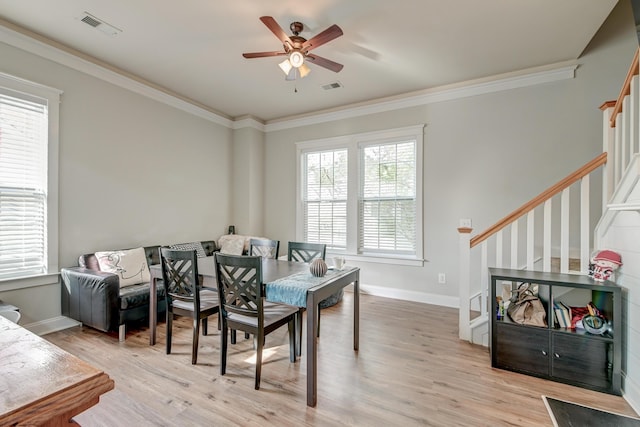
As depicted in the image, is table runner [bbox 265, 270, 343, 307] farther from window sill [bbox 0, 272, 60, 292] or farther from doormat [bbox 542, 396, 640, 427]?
window sill [bbox 0, 272, 60, 292]

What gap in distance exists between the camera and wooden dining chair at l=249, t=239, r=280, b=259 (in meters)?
3.56

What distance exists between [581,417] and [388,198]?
10.2 feet

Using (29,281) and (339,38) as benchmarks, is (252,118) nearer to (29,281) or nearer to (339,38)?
(339,38)

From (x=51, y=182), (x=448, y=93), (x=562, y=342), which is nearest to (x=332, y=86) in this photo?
(x=448, y=93)

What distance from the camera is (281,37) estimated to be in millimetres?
2557

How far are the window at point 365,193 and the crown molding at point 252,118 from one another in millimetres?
415

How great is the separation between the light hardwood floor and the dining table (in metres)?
0.22

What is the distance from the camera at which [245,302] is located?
222cm

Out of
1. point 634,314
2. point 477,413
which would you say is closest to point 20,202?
point 477,413

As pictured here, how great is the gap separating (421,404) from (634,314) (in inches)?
62.7

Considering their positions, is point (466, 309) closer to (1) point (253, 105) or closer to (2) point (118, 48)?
(1) point (253, 105)

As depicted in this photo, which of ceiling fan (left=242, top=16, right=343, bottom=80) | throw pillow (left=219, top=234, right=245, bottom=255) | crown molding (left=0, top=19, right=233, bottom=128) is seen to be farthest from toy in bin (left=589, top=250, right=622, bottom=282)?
crown molding (left=0, top=19, right=233, bottom=128)

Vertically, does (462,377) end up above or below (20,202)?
below

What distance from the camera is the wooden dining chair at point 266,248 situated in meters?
3.56
